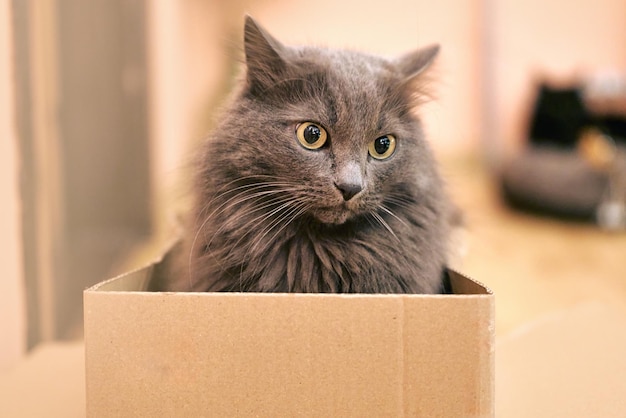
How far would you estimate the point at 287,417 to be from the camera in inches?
30.6

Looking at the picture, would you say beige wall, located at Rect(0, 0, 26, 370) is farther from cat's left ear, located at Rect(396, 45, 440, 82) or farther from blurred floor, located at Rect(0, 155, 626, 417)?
cat's left ear, located at Rect(396, 45, 440, 82)

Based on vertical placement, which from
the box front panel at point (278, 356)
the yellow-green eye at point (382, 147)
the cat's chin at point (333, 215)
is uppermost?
the yellow-green eye at point (382, 147)

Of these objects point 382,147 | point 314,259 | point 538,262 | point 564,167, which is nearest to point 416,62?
point 382,147

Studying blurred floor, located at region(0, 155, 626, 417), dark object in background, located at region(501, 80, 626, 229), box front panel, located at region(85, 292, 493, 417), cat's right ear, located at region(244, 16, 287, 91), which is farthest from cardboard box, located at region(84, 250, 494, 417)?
dark object in background, located at region(501, 80, 626, 229)

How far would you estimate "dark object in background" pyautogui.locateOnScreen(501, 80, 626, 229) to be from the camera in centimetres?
333

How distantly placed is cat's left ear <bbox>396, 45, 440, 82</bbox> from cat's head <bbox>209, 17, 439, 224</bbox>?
0.01m

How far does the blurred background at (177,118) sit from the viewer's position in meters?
1.37

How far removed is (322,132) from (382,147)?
0.12 m

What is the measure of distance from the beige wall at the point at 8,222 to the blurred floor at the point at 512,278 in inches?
2.9

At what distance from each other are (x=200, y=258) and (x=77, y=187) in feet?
3.71

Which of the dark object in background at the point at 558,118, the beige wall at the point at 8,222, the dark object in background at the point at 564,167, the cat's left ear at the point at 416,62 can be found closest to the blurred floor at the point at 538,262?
the dark object in background at the point at 564,167

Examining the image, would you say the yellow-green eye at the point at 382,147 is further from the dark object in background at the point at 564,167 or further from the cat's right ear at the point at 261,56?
the dark object in background at the point at 564,167

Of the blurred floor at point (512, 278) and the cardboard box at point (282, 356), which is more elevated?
the cardboard box at point (282, 356)

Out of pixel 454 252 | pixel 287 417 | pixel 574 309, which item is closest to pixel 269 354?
pixel 287 417
